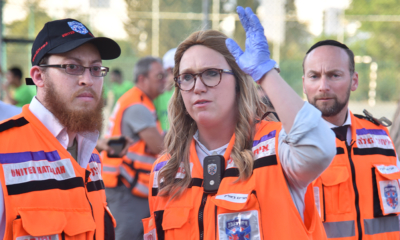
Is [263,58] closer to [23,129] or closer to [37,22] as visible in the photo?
[23,129]

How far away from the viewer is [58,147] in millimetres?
2074

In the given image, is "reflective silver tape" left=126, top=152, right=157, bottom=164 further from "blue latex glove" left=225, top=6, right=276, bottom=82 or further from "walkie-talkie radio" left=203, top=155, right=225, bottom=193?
"blue latex glove" left=225, top=6, right=276, bottom=82

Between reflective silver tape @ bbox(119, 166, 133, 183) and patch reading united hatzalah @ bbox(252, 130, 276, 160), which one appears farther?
reflective silver tape @ bbox(119, 166, 133, 183)

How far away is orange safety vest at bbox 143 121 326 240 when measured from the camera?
1.96 m

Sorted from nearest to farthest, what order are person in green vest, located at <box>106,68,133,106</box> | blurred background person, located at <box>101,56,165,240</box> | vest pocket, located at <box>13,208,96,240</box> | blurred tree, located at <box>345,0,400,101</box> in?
vest pocket, located at <box>13,208,96,240</box> → blurred background person, located at <box>101,56,165,240</box> → blurred tree, located at <box>345,0,400,101</box> → person in green vest, located at <box>106,68,133,106</box>

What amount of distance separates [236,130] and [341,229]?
1.08 meters

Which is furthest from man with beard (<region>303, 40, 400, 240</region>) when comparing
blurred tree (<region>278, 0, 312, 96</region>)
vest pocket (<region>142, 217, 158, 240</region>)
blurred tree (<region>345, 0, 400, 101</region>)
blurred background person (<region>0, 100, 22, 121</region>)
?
blurred tree (<region>345, 0, 400, 101</region>)

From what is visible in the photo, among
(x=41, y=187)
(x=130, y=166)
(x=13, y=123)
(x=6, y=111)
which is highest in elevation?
(x=6, y=111)

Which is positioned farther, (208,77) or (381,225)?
(381,225)

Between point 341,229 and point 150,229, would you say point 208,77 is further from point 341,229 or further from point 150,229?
point 341,229

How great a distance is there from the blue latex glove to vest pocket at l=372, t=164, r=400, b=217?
4.68 feet

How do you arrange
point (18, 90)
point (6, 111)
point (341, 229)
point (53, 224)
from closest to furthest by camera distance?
point (53, 224), point (341, 229), point (6, 111), point (18, 90)

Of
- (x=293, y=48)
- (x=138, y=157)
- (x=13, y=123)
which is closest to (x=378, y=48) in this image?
(x=293, y=48)

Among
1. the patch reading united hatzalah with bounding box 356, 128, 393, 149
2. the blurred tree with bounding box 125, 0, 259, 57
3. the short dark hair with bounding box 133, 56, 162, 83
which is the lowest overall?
the patch reading united hatzalah with bounding box 356, 128, 393, 149
